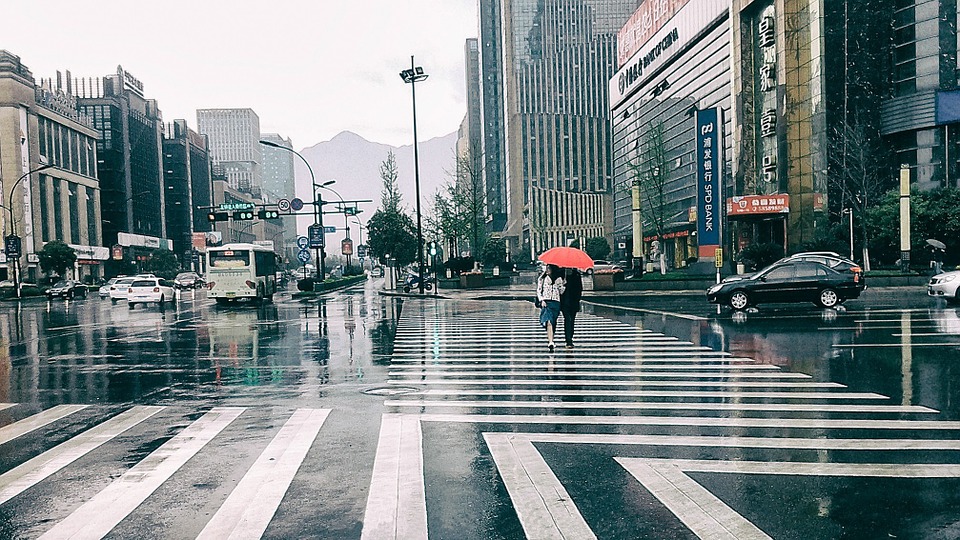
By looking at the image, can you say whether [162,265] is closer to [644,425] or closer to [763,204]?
[763,204]

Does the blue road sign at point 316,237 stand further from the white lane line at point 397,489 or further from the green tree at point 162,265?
the green tree at point 162,265

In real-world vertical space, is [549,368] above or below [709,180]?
below

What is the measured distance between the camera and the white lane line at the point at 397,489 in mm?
4953

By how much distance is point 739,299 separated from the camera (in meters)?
22.4

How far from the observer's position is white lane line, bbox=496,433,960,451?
6844 mm

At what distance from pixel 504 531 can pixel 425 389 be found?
575 centimetres

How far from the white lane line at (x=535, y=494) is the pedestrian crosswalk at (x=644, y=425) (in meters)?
0.01

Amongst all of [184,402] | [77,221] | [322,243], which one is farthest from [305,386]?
[77,221]

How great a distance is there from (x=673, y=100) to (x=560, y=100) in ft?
212

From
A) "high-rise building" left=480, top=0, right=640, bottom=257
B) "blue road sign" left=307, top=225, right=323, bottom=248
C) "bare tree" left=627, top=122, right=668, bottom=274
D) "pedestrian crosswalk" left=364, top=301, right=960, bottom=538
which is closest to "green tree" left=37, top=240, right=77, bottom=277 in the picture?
"blue road sign" left=307, top=225, right=323, bottom=248

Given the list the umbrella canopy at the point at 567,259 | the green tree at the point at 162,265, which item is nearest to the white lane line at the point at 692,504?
the umbrella canopy at the point at 567,259

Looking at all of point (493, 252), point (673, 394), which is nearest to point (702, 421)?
point (673, 394)

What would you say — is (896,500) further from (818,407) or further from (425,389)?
(425,389)

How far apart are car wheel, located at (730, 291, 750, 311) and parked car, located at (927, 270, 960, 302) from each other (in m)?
6.67
